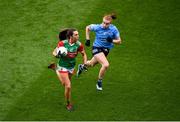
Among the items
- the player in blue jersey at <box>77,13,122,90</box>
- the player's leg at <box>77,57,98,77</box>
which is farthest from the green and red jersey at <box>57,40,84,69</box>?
the player's leg at <box>77,57,98,77</box>

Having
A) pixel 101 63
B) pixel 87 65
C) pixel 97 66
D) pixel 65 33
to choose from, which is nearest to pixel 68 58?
pixel 65 33

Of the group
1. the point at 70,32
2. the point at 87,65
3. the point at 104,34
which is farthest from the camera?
the point at 87,65

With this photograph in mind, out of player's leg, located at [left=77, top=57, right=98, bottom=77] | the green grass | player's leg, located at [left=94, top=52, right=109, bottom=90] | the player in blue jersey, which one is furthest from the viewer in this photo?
player's leg, located at [left=77, top=57, right=98, bottom=77]

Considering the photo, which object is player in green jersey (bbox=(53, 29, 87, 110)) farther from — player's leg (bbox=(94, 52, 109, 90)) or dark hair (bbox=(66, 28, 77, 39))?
player's leg (bbox=(94, 52, 109, 90))

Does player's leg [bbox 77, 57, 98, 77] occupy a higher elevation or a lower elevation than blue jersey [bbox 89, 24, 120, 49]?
lower

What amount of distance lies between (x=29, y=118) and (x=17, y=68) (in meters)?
3.06

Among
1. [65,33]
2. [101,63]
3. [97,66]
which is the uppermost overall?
[65,33]

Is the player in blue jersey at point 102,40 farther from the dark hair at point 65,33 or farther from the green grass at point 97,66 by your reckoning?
the dark hair at point 65,33

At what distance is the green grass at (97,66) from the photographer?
12.9 metres

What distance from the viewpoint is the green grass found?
12.9 m

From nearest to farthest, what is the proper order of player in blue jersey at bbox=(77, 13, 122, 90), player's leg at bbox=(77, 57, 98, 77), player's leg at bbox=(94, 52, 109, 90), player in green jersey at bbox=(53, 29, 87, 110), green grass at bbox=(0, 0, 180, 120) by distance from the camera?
player in green jersey at bbox=(53, 29, 87, 110), green grass at bbox=(0, 0, 180, 120), player's leg at bbox=(94, 52, 109, 90), player in blue jersey at bbox=(77, 13, 122, 90), player's leg at bbox=(77, 57, 98, 77)

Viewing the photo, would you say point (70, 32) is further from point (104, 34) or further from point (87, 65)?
point (87, 65)

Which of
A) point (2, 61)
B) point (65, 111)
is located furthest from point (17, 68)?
point (65, 111)

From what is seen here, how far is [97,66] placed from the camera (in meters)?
15.5
